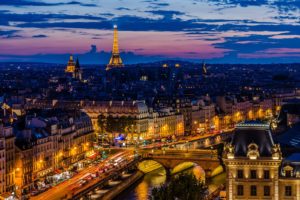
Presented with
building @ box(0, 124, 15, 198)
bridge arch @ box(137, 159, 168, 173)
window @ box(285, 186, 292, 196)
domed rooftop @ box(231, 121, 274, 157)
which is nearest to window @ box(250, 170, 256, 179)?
domed rooftop @ box(231, 121, 274, 157)

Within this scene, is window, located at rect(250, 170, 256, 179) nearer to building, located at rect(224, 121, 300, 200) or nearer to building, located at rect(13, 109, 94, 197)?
building, located at rect(224, 121, 300, 200)

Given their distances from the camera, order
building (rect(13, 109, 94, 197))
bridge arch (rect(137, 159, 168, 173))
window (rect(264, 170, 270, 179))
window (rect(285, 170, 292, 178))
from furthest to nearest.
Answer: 1. bridge arch (rect(137, 159, 168, 173))
2. building (rect(13, 109, 94, 197))
3. window (rect(285, 170, 292, 178))
4. window (rect(264, 170, 270, 179))

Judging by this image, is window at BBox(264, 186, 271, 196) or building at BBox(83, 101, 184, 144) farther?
building at BBox(83, 101, 184, 144)

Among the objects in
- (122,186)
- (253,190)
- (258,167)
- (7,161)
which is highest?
(258,167)

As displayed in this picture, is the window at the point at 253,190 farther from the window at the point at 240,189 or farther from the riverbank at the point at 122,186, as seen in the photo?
the riverbank at the point at 122,186

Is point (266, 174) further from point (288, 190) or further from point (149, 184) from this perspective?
point (149, 184)

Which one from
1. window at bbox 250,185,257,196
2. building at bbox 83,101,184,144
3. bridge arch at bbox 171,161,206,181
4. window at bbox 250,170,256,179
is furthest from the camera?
building at bbox 83,101,184,144

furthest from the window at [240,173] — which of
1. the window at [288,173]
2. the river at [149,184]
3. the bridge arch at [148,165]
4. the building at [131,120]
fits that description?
the building at [131,120]

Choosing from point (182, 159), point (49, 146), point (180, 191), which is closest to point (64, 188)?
point (49, 146)
